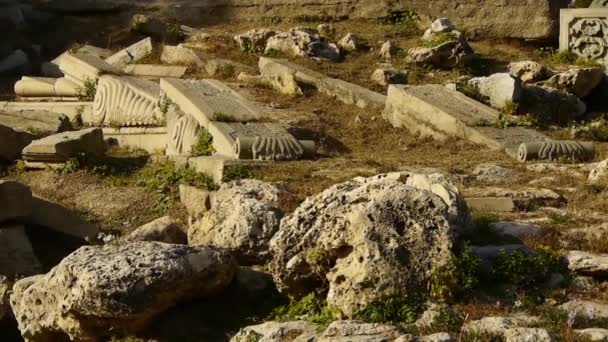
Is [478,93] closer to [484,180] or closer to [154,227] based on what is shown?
[484,180]

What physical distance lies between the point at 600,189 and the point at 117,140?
19.4 ft

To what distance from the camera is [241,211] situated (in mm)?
8727

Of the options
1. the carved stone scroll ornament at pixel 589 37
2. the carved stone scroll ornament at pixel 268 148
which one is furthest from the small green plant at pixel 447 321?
the carved stone scroll ornament at pixel 589 37

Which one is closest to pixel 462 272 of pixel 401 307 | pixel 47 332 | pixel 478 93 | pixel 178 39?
pixel 401 307

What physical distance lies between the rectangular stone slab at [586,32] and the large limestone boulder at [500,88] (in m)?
2.35

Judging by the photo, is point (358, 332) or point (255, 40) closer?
point (358, 332)

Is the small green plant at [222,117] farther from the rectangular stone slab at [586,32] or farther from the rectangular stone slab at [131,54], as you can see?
the rectangular stone slab at [586,32]

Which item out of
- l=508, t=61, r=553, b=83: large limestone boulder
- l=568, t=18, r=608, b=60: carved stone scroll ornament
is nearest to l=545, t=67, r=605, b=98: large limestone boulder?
l=508, t=61, r=553, b=83: large limestone boulder

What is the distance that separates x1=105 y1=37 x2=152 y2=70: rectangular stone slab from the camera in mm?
16938

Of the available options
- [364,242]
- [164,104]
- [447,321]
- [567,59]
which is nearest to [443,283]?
[447,321]

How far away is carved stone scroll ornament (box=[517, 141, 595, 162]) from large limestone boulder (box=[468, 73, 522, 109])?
5.98ft

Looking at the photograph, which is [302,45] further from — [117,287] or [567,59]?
[117,287]

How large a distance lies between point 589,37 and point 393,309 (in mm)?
9481

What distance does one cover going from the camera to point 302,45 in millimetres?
16016
